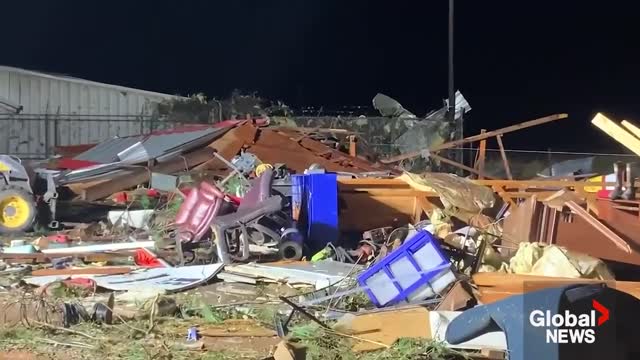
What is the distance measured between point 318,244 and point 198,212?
1.47m

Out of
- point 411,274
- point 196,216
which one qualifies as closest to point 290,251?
point 196,216

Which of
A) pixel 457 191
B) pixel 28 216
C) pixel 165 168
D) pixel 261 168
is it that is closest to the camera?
pixel 457 191

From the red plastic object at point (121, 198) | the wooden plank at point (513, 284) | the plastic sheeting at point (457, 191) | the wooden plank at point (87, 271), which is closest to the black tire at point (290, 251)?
the wooden plank at point (87, 271)

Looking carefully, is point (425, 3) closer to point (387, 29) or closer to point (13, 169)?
point (387, 29)

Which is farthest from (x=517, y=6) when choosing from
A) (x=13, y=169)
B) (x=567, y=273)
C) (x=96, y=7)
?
(x=567, y=273)

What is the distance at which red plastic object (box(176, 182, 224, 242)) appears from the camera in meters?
9.50

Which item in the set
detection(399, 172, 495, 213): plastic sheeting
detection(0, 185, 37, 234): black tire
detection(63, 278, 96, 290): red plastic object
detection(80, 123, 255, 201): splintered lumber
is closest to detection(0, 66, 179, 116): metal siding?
detection(80, 123, 255, 201): splintered lumber

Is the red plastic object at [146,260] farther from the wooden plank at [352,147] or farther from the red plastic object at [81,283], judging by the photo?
the wooden plank at [352,147]

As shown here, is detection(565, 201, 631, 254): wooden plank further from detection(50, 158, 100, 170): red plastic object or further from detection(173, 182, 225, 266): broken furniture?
detection(50, 158, 100, 170): red plastic object

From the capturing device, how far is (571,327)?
3.98m

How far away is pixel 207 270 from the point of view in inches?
336

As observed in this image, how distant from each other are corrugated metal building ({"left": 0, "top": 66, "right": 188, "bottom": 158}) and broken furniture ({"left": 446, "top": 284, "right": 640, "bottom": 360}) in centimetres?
1593

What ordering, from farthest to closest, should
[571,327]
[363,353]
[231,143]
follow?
1. [231,143]
2. [363,353]
3. [571,327]

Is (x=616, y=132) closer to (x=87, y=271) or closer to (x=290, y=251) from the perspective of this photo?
(x=290, y=251)
